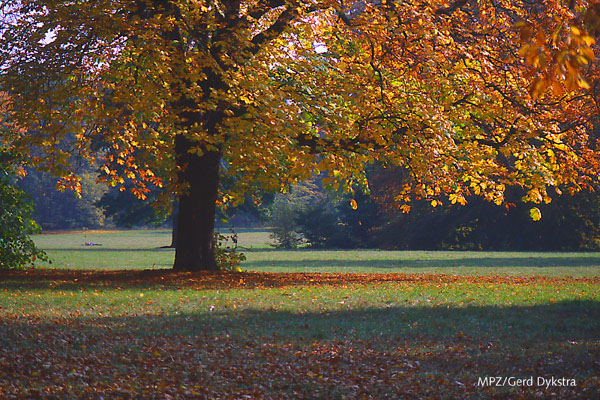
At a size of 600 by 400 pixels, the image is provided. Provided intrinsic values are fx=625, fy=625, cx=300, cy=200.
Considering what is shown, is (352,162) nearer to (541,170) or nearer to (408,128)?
(408,128)

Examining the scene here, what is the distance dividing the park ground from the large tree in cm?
258

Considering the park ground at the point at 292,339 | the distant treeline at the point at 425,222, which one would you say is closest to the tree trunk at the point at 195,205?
the park ground at the point at 292,339

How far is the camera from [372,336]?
8000 millimetres

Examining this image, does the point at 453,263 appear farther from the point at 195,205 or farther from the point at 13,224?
the point at 13,224

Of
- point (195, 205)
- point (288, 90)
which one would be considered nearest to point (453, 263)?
point (195, 205)

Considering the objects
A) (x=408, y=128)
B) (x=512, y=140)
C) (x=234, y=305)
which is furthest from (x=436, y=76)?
(x=234, y=305)

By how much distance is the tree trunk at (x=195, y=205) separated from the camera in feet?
48.5

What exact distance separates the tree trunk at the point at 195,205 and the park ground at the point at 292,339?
1.32m

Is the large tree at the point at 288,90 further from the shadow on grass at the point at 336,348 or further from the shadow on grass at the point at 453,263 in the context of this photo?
the shadow on grass at the point at 453,263

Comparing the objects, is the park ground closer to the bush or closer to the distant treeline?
the bush

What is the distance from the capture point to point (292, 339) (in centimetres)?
781

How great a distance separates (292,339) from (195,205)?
752 cm

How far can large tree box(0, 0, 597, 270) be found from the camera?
12.0 metres

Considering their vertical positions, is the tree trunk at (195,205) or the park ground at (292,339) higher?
the tree trunk at (195,205)
